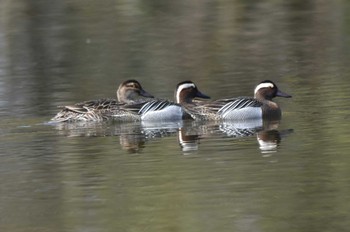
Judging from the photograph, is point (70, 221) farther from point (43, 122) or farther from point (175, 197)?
point (43, 122)

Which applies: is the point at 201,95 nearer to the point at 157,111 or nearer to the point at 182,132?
the point at 157,111

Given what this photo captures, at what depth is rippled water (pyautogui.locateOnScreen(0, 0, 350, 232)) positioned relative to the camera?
11.5 meters

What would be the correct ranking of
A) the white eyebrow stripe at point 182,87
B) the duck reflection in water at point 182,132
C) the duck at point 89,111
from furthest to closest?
the white eyebrow stripe at point 182,87, the duck at point 89,111, the duck reflection in water at point 182,132

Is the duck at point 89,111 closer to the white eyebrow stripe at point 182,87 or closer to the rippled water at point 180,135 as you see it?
the rippled water at point 180,135

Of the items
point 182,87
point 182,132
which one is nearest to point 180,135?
point 182,132

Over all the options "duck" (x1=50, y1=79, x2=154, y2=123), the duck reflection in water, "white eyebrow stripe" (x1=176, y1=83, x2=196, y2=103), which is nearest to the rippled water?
the duck reflection in water

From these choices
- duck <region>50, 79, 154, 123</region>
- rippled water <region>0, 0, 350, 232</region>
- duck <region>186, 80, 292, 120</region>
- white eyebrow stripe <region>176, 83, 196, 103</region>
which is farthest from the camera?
white eyebrow stripe <region>176, 83, 196, 103</region>

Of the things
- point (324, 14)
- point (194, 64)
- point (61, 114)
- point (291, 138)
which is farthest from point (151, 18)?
point (291, 138)

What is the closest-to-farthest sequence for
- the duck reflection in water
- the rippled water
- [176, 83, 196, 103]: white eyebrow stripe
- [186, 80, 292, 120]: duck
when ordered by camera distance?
the rippled water, the duck reflection in water, [186, 80, 292, 120]: duck, [176, 83, 196, 103]: white eyebrow stripe

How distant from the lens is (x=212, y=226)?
1082cm

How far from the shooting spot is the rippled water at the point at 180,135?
11500mm

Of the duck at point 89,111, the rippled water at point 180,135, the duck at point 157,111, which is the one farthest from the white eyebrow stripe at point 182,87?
the rippled water at point 180,135

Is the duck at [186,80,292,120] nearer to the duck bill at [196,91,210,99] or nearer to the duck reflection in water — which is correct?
the duck reflection in water

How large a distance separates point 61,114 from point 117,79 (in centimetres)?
476
